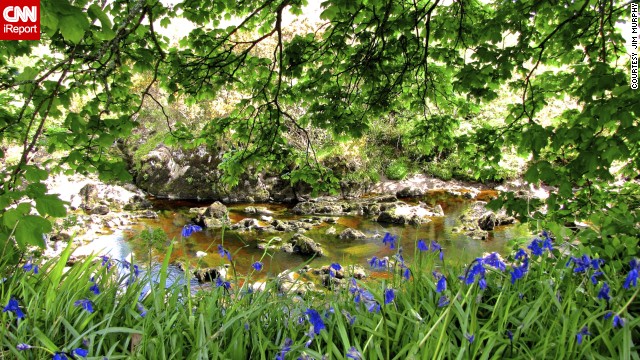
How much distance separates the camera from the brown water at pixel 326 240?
360 inches

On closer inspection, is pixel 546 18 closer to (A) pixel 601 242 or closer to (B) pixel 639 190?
(B) pixel 639 190

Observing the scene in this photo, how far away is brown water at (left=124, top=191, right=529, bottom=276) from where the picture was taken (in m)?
9.15

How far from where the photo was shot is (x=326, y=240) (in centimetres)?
1103

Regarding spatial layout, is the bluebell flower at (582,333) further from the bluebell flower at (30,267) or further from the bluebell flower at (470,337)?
the bluebell flower at (30,267)

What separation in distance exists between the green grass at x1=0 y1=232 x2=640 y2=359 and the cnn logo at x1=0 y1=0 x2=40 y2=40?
68.1 inches

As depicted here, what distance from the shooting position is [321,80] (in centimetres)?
407

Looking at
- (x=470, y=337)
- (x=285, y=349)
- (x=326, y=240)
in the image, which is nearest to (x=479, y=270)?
(x=470, y=337)

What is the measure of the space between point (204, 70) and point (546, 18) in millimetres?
3884

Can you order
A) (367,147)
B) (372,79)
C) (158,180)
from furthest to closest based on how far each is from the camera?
(367,147)
(158,180)
(372,79)

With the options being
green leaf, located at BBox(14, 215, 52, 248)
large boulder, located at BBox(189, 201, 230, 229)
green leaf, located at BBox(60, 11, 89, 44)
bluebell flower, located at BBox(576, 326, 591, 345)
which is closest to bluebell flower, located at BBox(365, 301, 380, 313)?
bluebell flower, located at BBox(576, 326, 591, 345)

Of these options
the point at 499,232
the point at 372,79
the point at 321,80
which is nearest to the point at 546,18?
the point at 372,79

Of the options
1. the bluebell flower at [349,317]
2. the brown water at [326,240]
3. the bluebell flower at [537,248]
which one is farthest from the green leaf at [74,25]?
the brown water at [326,240]

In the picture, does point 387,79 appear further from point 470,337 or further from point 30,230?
point 30,230

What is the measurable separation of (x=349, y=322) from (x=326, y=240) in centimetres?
947
